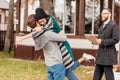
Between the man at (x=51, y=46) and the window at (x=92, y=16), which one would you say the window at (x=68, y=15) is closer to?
the window at (x=92, y=16)

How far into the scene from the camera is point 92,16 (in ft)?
60.5

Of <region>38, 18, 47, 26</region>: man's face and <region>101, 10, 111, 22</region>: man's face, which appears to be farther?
<region>101, 10, 111, 22</region>: man's face

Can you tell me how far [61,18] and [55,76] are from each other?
12855mm

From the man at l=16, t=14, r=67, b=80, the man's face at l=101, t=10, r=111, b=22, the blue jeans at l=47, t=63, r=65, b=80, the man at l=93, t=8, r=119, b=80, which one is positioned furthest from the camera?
the man's face at l=101, t=10, r=111, b=22

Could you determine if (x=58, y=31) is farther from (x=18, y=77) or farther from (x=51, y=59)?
(x=18, y=77)

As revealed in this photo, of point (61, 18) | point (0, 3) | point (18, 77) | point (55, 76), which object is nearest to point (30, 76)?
point (18, 77)

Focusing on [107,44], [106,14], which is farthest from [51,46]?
[106,14]

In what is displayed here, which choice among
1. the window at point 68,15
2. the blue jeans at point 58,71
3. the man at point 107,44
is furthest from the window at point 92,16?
the blue jeans at point 58,71

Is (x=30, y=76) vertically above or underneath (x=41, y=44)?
underneath

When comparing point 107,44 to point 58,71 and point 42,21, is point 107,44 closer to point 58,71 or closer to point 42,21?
point 58,71

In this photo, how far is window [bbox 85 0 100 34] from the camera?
18.3 m

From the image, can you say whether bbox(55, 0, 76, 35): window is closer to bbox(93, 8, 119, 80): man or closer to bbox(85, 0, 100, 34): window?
bbox(85, 0, 100, 34): window

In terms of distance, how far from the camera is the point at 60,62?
6.52 m

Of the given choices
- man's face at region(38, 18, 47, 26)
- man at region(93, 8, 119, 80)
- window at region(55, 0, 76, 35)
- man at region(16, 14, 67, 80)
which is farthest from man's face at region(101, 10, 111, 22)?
window at region(55, 0, 76, 35)
